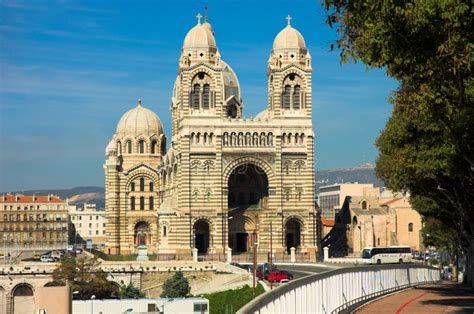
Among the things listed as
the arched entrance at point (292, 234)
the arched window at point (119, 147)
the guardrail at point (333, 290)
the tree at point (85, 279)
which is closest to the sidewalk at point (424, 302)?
the guardrail at point (333, 290)

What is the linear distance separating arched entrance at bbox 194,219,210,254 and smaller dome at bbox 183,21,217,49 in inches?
635

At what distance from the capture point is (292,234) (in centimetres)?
9919

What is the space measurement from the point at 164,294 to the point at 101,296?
515 centimetres

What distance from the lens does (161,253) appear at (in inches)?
3821

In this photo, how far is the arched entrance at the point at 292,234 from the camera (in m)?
98.5

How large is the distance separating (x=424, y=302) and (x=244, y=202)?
67.5 metres

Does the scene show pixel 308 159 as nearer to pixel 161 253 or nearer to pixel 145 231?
pixel 161 253

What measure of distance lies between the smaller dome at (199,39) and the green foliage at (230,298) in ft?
95.5

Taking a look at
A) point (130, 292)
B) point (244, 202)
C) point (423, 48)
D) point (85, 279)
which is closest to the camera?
point (423, 48)

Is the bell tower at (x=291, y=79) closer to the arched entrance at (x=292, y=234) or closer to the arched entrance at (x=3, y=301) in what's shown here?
the arched entrance at (x=292, y=234)

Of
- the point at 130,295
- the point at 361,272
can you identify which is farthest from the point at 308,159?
the point at 361,272

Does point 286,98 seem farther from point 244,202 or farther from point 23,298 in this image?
point 23,298

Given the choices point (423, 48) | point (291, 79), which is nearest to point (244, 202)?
point (291, 79)

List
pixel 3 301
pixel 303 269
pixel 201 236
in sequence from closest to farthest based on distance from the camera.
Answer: pixel 303 269, pixel 3 301, pixel 201 236
